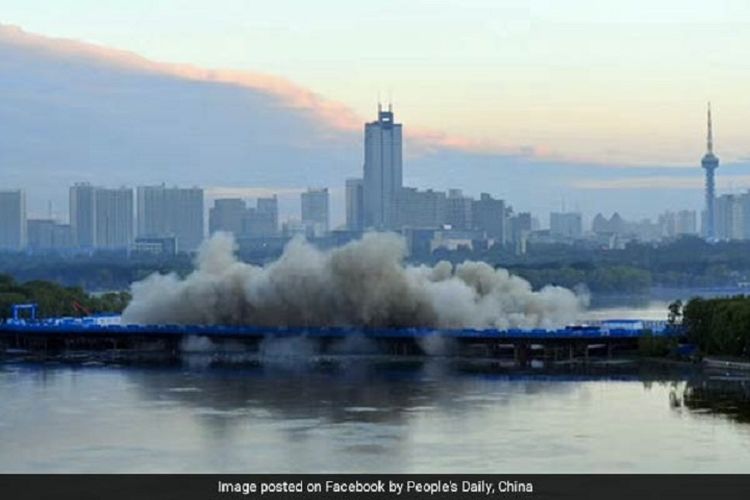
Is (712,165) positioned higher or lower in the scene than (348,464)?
higher

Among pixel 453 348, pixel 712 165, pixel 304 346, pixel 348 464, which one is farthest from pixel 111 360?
pixel 712 165

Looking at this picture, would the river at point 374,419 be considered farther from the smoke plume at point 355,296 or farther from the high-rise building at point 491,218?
the high-rise building at point 491,218

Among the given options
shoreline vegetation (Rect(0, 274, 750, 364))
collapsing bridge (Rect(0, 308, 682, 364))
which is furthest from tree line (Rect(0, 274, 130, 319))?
shoreline vegetation (Rect(0, 274, 750, 364))

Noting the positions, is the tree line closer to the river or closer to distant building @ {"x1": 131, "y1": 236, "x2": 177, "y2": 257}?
the river

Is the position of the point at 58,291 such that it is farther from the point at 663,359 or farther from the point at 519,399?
the point at 519,399

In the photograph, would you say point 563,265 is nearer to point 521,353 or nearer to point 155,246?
point 155,246

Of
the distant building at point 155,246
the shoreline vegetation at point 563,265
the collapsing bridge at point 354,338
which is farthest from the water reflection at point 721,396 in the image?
the distant building at point 155,246
